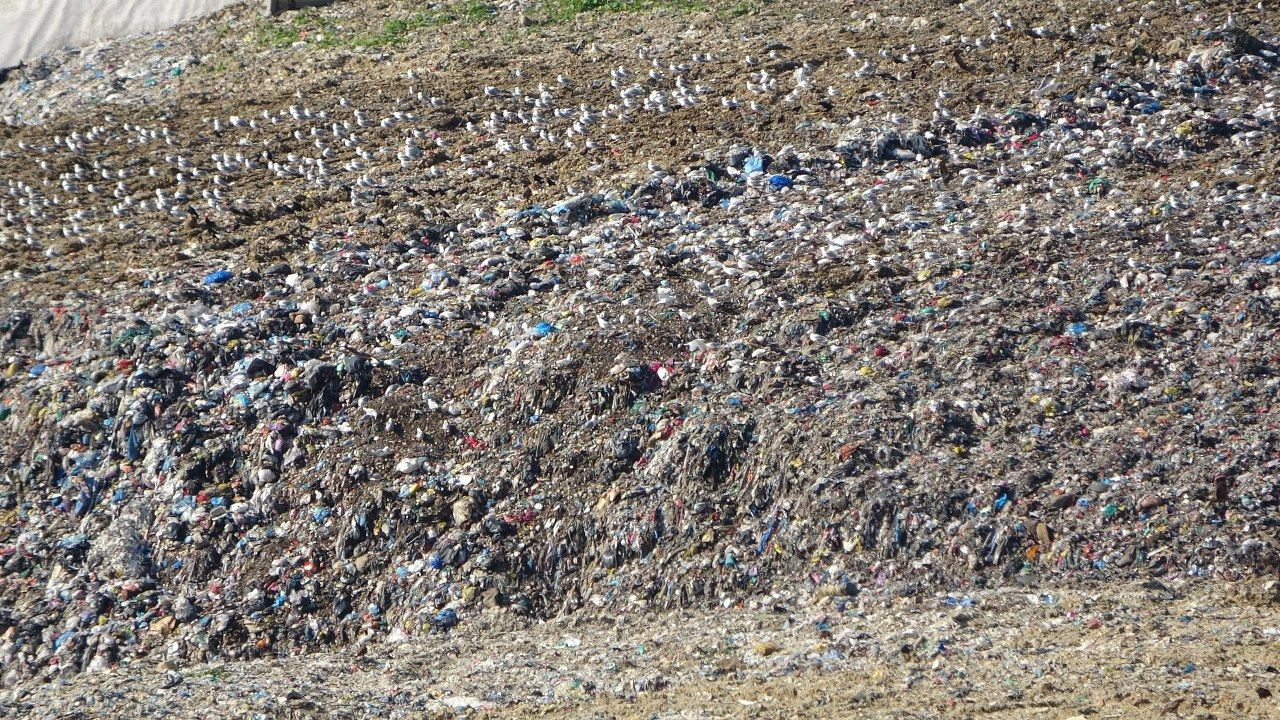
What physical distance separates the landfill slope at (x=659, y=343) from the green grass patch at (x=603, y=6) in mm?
1074

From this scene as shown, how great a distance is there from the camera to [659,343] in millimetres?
5059

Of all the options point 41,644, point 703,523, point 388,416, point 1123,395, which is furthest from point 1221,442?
point 41,644

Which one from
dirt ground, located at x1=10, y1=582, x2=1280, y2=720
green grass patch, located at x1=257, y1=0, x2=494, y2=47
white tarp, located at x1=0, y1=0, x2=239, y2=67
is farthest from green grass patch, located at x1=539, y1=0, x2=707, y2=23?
dirt ground, located at x1=10, y1=582, x2=1280, y2=720

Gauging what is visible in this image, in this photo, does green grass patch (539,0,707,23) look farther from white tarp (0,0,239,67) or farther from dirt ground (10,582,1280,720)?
dirt ground (10,582,1280,720)

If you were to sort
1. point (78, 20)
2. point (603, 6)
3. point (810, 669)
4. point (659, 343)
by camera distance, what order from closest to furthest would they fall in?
1. point (810, 669)
2. point (659, 343)
3. point (603, 6)
4. point (78, 20)

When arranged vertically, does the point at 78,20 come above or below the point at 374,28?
above

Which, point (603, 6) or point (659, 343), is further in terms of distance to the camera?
point (603, 6)

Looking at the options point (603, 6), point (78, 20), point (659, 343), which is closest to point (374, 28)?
point (603, 6)

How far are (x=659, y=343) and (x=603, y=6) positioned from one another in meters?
4.56

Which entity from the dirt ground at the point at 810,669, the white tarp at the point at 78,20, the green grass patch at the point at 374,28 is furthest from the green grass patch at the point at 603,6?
the dirt ground at the point at 810,669

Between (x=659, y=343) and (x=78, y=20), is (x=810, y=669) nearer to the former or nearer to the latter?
(x=659, y=343)

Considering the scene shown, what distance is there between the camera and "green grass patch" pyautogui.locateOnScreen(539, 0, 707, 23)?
339 inches

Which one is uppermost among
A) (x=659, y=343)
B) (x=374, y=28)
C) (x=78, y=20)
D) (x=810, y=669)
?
(x=78, y=20)

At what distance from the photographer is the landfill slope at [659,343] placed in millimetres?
4215
